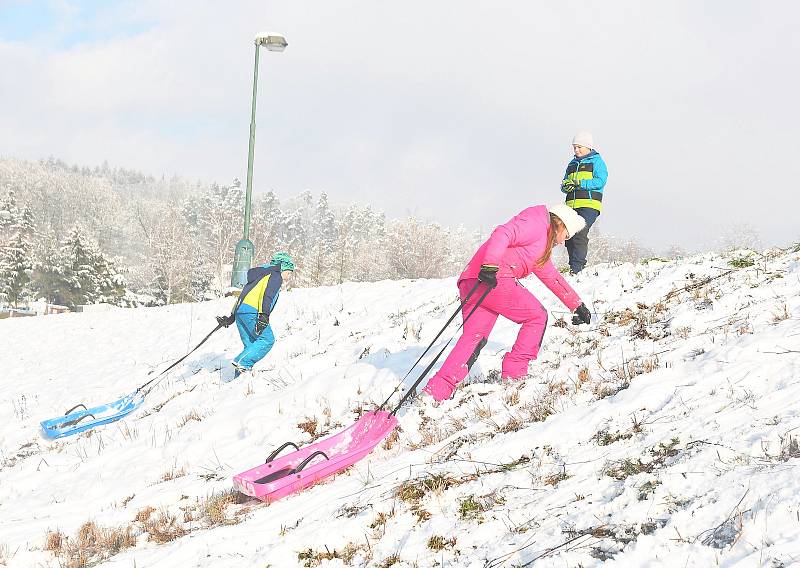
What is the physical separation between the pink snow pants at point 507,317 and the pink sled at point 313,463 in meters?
0.88

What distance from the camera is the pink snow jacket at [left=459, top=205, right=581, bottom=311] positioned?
16.7 ft

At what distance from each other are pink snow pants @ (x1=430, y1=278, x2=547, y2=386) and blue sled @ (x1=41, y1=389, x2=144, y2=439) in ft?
→ 17.3

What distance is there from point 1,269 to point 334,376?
49.7 metres

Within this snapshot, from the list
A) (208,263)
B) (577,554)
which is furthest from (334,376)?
(208,263)

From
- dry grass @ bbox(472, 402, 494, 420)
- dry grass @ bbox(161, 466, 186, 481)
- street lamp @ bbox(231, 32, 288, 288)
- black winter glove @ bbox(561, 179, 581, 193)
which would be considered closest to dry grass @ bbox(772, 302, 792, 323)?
dry grass @ bbox(472, 402, 494, 420)

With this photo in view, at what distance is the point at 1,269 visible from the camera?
45.9m

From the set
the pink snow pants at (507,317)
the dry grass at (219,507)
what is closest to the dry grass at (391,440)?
the pink snow pants at (507,317)

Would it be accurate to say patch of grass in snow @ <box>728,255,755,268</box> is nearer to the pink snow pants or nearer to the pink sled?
the pink snow pants

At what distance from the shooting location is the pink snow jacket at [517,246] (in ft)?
16.7

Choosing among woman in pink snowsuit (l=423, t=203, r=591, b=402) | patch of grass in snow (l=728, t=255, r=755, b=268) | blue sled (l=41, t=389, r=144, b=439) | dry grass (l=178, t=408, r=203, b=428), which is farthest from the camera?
blue sled (l=41, t=389, r=144, b=439)

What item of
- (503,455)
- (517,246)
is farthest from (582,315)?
(503,455)

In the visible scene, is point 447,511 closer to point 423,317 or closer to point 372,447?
point 372,447

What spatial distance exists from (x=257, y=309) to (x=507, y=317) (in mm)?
4759

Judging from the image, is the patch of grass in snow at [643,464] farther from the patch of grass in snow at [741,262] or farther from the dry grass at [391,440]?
the patch of grass in snow at [741,262]
